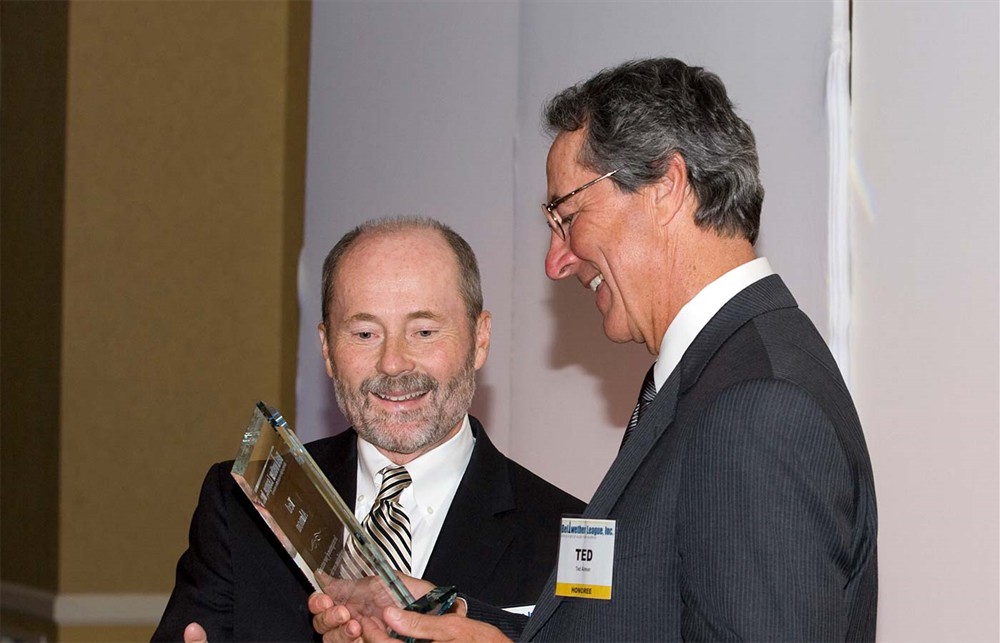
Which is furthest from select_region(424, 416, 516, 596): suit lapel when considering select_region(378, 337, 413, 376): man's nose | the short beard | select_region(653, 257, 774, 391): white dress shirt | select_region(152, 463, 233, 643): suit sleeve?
select_region(653, 257, 774, 391): white dress shirt

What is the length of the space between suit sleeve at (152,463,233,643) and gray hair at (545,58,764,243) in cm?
112

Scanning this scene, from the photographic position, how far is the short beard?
2.39 metres

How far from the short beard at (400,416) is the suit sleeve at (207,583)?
1.14 feet

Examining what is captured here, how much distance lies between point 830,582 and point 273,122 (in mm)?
4167

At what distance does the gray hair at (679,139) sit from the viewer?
183 centimetres

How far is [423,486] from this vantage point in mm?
2445

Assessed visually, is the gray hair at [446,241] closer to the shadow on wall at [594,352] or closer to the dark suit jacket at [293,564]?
the dark suit jacket at [293,564]

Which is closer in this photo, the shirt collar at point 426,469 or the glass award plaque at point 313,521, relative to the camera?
the glass award plaque at point 313,521

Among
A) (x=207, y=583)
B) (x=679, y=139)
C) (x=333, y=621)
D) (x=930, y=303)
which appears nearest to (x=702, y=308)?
(x=679, y=139)

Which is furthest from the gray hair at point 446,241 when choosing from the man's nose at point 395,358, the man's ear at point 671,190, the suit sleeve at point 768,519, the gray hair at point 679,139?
the suit sleeve at point 768,519

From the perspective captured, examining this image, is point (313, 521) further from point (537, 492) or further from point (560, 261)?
point (537, 492)

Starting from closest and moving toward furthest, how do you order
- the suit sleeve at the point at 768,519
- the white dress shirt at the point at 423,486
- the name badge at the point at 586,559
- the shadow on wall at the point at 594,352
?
the suit sleeve at the point at 768,519 → the name badge at the point at 586,559 → the white dress shirt at the point at 423,486 → the shadow on wall at the point at 594,352

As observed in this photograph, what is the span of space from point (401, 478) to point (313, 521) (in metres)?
0.59

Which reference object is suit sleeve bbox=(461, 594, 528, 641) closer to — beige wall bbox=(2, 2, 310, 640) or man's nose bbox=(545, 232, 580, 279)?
man's nose bbox=(545, 232, 580, 279)
